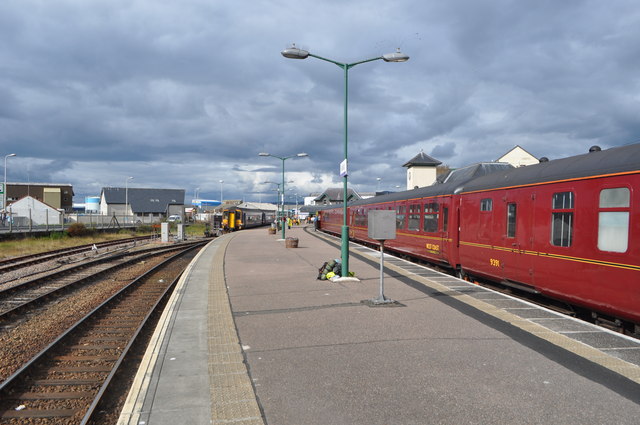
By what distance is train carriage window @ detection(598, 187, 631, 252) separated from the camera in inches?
277

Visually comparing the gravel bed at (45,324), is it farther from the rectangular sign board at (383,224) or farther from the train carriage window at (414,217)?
the train carriage window at (414,217)

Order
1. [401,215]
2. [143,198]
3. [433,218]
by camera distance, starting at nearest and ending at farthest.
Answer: [433,218]
[401,215]
[143,198]

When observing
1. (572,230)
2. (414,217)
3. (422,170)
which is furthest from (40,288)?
(422,170)

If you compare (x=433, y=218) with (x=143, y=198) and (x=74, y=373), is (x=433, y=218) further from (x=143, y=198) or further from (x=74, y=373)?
(x=143, y=198)

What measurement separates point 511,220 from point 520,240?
62 centimetres

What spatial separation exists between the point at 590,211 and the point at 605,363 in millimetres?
2979

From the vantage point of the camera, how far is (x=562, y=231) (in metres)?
8.52

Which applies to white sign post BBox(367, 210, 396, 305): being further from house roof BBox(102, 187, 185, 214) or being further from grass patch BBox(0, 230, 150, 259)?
house roof BBox(102, 187, 185, 214)

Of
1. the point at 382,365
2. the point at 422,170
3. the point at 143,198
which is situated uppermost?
the point at 422,170

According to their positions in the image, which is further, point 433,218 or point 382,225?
point 433,218

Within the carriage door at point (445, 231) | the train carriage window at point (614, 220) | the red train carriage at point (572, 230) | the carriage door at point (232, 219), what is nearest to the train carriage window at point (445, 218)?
the carriage door at point (445, 231)

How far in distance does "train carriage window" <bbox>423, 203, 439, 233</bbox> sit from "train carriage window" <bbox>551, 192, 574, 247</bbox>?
255 inches

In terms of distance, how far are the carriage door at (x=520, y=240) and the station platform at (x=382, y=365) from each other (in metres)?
0.66

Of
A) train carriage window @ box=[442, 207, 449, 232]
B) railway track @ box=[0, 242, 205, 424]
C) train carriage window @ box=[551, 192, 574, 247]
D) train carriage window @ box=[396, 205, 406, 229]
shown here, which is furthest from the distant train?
train carriage window @ box=[551, 192, 574, 247]
